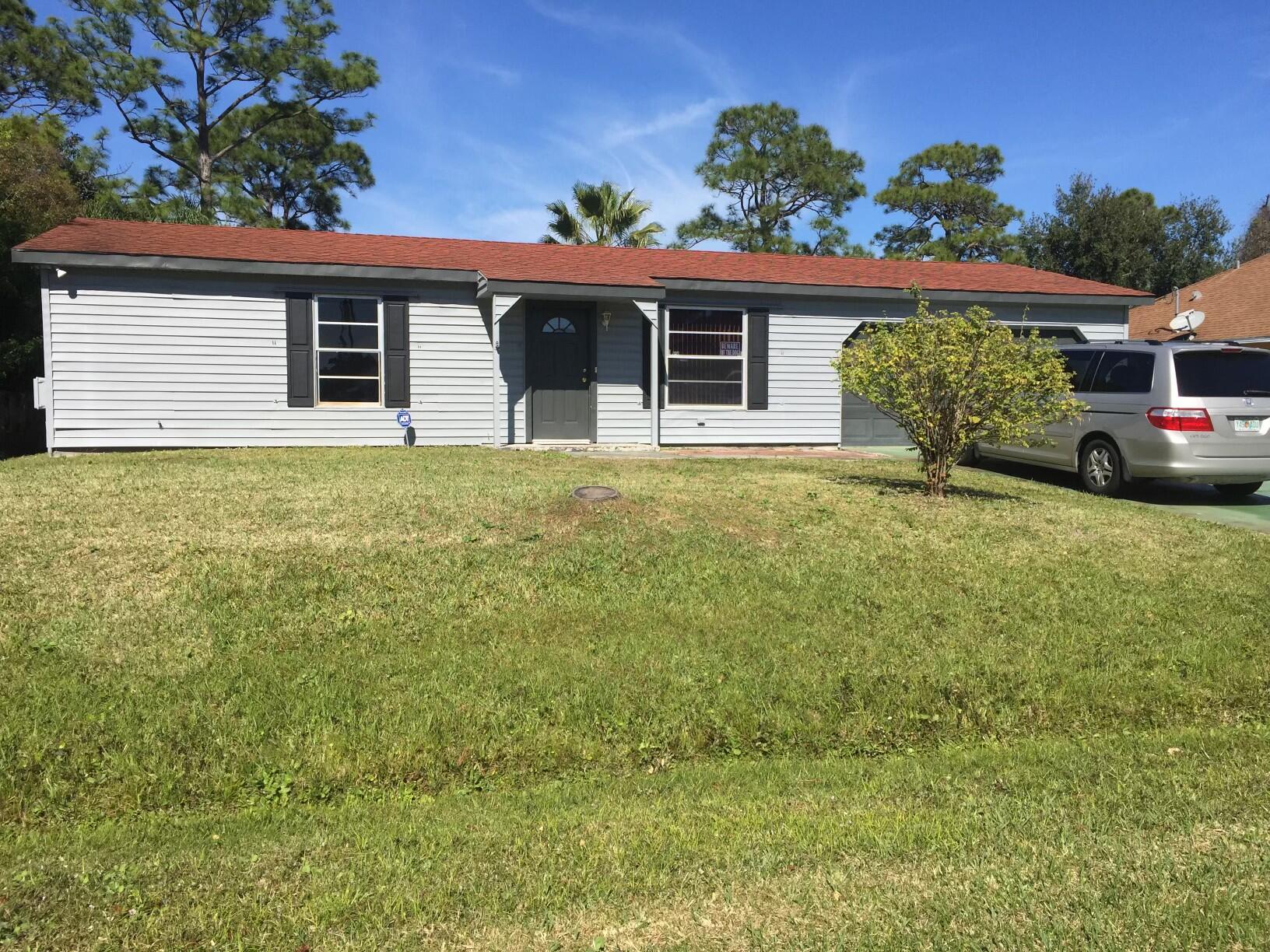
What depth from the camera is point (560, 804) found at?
3557mm

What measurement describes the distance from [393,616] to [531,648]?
864 millimetres

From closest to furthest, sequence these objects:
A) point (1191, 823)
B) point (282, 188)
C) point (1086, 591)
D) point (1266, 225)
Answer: point (1191, 823), point (1086, 591), point (282, 188), point (1266, 225)

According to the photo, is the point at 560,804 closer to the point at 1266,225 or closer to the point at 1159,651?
the point at 1159,651

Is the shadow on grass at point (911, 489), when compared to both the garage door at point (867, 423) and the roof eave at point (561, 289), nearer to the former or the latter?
the roof eave at point (561, 289)

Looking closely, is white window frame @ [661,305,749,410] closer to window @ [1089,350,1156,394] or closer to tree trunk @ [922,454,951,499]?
window @ [1089,350,1156,394]

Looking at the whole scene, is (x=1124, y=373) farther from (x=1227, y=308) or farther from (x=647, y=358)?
(x=1227, y=308)

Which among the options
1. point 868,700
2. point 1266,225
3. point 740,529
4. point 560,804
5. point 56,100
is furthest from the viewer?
point 1266,225

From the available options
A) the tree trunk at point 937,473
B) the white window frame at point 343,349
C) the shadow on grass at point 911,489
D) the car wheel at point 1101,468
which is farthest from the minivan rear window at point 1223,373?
the white window frame at point 343,349

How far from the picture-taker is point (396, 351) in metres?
12.8

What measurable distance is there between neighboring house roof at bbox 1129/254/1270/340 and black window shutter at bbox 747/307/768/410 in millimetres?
11550

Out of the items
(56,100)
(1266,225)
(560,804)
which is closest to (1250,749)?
(560,804)

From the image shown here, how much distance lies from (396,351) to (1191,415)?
981 cm

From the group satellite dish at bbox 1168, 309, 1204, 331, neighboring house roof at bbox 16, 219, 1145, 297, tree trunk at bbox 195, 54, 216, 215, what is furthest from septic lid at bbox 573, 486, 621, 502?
tree trunk at bbox 195, 54, 216, 215

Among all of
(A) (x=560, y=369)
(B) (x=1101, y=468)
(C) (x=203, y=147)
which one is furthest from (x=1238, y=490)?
(C) (x=203, y=147)
